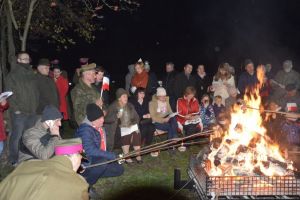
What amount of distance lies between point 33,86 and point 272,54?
1754 cm

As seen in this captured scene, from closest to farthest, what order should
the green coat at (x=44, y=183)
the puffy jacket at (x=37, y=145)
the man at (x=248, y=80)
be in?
the green coat at (x=44, y=183)
the puffy jacket at (x=37, y=145)
the man at (x=248, y=80)

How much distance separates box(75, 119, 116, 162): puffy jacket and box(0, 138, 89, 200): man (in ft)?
11.0

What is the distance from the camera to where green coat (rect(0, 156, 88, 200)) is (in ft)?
11.7

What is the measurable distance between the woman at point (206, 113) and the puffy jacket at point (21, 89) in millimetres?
4469

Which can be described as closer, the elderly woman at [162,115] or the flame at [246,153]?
the flame at [246,153]

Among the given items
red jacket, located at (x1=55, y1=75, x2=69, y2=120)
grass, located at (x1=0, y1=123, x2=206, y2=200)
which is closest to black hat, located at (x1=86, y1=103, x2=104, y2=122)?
grass, located at (x1=0, y1=123, x2=206, y2=200)

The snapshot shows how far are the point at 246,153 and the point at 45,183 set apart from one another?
458cm

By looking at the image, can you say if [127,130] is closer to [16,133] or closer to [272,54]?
[16,133]

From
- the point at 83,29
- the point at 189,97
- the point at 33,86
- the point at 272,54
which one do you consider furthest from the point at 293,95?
the point at 272,54

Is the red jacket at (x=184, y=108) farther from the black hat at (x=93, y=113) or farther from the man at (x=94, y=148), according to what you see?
the black hat at (x=93, y=113)

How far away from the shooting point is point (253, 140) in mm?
7688

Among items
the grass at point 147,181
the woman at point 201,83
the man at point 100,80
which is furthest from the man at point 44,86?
the woman at point 201,83

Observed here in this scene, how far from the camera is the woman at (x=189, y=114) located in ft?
36.8

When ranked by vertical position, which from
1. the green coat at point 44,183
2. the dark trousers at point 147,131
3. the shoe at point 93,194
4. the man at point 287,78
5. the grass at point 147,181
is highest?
the green coat at point 44,183
